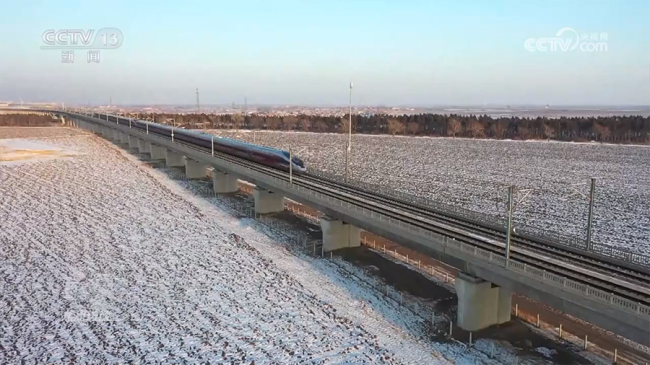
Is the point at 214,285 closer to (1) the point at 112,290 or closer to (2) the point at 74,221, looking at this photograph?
(1) the point at 112,290

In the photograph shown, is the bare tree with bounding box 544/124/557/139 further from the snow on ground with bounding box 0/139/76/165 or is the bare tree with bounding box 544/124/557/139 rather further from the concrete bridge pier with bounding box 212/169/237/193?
the snow on ground with bounding box 0/139/76/165

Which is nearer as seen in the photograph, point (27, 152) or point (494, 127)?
point (27, 152)

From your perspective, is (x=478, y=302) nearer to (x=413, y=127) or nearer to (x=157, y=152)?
(x=157, y=152)

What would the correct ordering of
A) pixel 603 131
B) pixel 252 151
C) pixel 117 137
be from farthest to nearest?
pixel 603 131 < pixel 117 137 < pixel 252 151

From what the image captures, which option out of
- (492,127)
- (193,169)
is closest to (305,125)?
(492,127)

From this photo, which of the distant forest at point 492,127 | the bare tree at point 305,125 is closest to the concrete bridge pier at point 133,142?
the distant forest at point 492,127

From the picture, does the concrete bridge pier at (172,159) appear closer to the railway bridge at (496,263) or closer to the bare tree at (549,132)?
the railway bridge at (496,263)

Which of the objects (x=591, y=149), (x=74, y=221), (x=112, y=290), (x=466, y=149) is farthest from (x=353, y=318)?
(x=591, y=149)

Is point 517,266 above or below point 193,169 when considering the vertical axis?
above

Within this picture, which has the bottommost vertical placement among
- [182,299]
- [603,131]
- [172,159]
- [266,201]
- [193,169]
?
[182,299]
